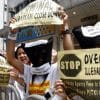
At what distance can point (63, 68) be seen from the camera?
11.7 feet

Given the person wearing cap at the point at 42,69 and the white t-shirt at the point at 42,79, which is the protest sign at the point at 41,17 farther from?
the white t-shirt at the point at 42,79

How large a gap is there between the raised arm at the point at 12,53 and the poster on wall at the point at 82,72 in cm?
95

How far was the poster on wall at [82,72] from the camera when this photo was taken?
3293 mm

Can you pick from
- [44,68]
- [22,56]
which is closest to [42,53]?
[44,68]

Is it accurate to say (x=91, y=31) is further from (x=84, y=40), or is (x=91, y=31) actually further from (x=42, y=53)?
(x=42, y=53)

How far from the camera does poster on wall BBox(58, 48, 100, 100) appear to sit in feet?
10.8

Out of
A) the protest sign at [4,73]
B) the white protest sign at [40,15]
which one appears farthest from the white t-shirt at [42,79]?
the protest sign at [4,73]

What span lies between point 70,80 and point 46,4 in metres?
0.92

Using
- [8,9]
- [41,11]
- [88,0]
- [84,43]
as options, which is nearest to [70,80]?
[84,43]

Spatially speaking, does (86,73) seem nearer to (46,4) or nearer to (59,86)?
(59,86)

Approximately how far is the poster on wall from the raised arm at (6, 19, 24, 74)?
3.13 ft

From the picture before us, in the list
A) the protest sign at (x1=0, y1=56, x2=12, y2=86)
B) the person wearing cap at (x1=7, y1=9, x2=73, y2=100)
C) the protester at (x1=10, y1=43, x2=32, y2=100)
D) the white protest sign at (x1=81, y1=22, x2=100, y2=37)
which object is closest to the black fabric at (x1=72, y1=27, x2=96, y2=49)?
the white protest sign at (x1=81, y1=22, x2=100, y2=37)

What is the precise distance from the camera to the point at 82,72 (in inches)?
134

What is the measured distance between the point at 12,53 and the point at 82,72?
135cm
